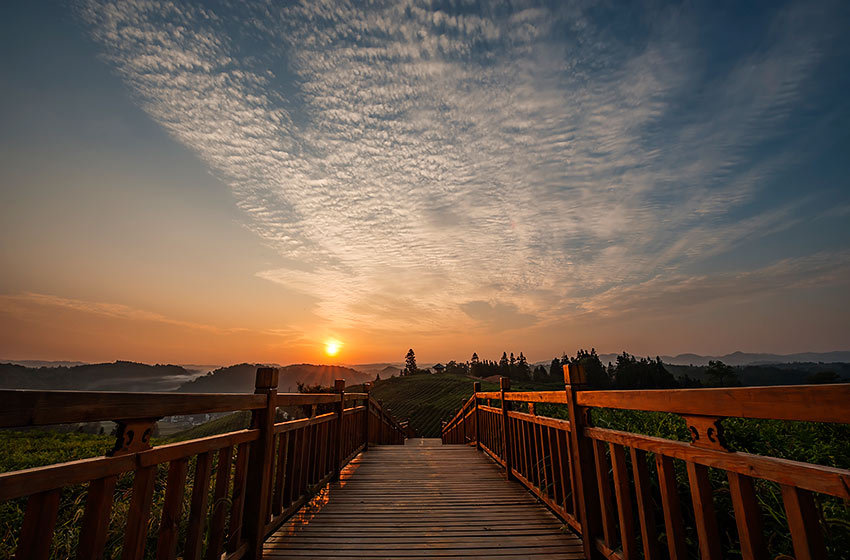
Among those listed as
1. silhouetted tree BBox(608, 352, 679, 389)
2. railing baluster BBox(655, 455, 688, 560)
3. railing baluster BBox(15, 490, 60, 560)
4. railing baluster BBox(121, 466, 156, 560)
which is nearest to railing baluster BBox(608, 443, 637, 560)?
railing baluster BBox(655, 455, 688, 560)

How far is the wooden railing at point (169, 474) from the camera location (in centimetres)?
117

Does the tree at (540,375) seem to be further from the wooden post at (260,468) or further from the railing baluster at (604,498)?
the wooden post at (260,468)

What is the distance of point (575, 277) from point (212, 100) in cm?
1370

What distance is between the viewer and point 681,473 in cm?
286

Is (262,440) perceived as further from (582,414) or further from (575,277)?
(575,277)

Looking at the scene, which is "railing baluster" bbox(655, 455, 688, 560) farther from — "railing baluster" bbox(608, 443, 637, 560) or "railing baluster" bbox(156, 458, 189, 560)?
"railing baluster" bbox(156, 458, 189, 560)

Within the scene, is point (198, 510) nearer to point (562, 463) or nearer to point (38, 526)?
point (38, 526)

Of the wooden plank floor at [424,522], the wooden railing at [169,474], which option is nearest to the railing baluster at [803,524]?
the wooden plank floor at [424,522]

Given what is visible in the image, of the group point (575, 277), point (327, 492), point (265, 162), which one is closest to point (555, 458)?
point (327, 492)

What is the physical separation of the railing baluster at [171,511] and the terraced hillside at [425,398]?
116 feet

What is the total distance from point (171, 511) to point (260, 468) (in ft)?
3.03

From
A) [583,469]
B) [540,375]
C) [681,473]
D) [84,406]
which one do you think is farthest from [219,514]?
[540,375]

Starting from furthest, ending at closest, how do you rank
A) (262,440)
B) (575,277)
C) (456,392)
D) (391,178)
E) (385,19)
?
(456,392)
(575,277)
(391,178)
(385,19)
(262,440)

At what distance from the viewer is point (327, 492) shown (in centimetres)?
430
